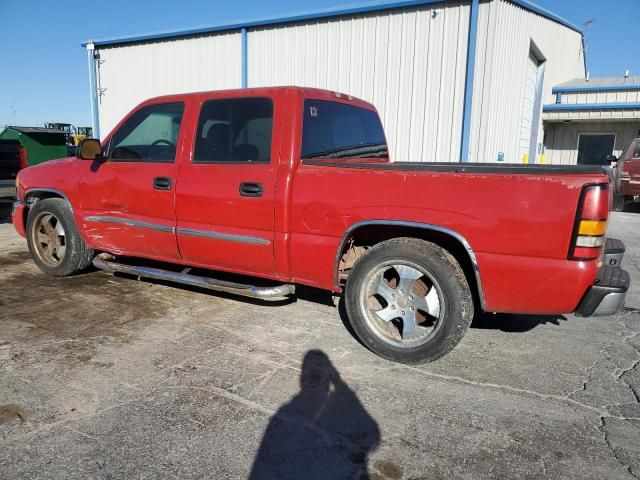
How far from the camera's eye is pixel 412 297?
3342 millimetres

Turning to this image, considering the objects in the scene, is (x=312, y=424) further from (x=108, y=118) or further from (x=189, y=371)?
(x=108, y=118)

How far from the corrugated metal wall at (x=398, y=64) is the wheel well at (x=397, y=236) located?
22.0ft

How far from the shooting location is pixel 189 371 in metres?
3.17

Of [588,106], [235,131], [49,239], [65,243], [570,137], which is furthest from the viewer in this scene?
[570,137]

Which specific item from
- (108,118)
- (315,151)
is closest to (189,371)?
(315,151)

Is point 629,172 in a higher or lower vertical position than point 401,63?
lower

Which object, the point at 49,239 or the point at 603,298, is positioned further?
the point at 49,239

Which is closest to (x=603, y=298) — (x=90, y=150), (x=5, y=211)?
(x=90, y=150)

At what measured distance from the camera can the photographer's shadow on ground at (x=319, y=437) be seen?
2.23m

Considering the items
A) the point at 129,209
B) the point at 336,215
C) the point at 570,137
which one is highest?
the point at 570,137

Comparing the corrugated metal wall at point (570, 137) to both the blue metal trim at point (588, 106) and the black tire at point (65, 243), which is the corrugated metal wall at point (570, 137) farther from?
the black tire at point (65, 243)

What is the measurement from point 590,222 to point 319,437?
1951mm

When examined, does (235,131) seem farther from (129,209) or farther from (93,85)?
(93,85)

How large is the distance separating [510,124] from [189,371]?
10717 mm
